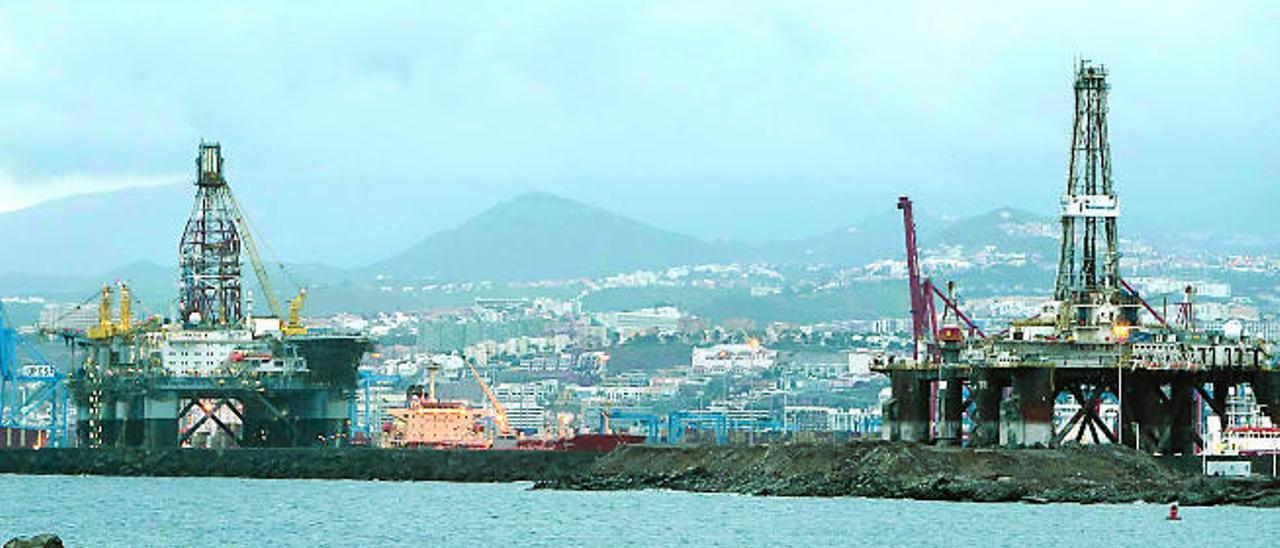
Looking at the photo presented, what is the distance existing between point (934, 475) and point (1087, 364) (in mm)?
11204

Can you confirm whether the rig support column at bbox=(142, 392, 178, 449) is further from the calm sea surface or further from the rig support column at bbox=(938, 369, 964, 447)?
the rig support column at bbox=(938, 369, 964, 447)

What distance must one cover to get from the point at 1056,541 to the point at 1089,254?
4421 cm

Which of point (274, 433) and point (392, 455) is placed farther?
point (274, 433)

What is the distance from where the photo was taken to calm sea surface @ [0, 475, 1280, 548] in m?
105

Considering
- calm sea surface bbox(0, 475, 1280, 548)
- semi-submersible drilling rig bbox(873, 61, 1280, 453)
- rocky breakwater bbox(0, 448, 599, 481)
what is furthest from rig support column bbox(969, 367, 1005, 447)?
rocky breakwater bbox(0, 448, 599, 481)

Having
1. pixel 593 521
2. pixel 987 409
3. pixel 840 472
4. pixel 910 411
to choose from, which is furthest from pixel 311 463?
pixel 593 521

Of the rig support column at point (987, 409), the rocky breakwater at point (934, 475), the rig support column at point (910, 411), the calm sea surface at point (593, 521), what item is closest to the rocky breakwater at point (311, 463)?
the rocky breakwater at point (934, 475)

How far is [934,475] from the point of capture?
128750 mm

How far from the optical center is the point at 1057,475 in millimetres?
126750

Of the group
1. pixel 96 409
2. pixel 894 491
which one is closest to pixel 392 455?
pixel 96 409

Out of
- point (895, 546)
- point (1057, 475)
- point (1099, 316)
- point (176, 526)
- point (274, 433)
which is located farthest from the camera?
point (274, 433)

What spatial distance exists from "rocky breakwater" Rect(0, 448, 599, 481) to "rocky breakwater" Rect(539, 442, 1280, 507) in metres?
10.5

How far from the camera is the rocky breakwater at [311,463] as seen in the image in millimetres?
160500

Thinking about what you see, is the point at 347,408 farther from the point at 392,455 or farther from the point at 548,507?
the point at 548,507
